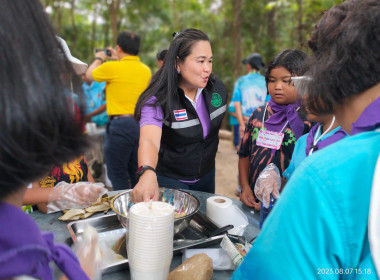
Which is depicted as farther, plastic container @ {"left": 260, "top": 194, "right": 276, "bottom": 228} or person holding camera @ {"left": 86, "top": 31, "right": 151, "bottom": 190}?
person holding camera @ {"left": 86, "top": 31, "right": 151, "bottom": 190}

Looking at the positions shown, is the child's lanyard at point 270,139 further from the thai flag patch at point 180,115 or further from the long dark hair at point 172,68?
the long dark hair at point 172,68

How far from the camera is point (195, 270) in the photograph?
37.0 inches

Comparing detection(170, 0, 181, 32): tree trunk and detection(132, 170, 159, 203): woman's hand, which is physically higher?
detection(170, 0, 181, 32): tree trunk

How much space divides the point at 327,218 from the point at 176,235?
0.78 m

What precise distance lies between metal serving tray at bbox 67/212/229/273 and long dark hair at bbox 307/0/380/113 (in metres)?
0.69

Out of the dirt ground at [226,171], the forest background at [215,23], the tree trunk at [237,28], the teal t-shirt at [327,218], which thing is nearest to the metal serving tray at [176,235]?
the teal t-shirt at [327,218]

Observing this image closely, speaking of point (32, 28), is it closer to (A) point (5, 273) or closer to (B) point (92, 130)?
(A) point (5, 273)

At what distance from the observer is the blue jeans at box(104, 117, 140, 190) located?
11.5 feet

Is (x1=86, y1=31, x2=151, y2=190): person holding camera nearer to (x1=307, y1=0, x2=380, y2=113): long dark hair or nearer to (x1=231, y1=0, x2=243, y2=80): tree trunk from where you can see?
(x1=307, y1=0, x2=380, y2=113): long dark hair

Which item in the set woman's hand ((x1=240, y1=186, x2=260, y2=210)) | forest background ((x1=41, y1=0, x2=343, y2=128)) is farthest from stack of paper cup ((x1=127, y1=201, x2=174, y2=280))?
forest background ((x1=41, y1=0, x2=343, y2=128))

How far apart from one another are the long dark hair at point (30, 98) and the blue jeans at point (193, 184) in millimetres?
1466

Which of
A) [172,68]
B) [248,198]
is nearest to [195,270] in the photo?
[248,198]

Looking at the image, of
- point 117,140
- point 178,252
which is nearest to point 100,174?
point 117,140

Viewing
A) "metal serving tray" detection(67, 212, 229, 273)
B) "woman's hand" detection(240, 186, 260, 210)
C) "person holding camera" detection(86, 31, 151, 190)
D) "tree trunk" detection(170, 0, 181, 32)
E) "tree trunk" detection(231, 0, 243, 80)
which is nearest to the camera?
"metal serving tray" detection(67, 212, 229, 273)
